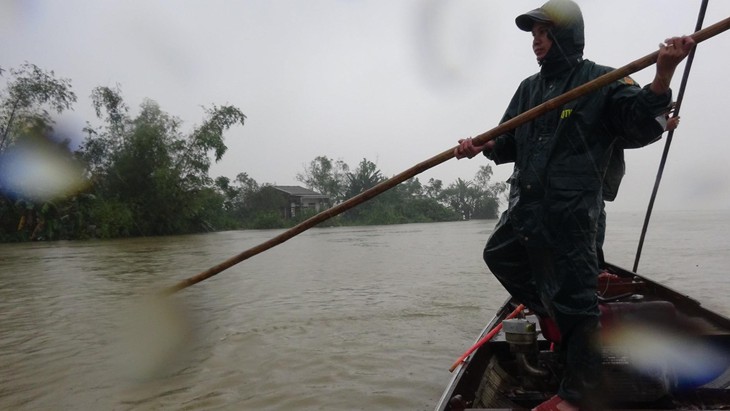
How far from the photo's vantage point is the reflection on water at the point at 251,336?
362cm

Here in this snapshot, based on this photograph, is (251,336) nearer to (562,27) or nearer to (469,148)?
(469,148)

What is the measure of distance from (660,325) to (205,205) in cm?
3442

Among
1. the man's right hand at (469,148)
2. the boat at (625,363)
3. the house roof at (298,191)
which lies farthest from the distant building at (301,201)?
the man's right hand at (469,148)

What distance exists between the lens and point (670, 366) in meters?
2.30

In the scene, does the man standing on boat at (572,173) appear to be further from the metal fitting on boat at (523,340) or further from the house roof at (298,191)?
the house roof at (298,191)

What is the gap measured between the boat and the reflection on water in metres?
0.91

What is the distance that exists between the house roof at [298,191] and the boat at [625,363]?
46552mm

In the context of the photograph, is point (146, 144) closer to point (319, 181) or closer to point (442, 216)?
point (319, 181)

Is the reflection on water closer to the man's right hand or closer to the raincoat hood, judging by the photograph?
the man's right hand

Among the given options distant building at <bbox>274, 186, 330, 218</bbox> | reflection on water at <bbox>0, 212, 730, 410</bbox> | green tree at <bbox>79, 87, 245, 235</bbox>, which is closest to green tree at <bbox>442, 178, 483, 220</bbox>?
distant building at <bbox>274, 186, 330, 218</bbox>

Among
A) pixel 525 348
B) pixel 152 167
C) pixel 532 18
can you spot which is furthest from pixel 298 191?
pixel 532 18

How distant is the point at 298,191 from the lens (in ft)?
170

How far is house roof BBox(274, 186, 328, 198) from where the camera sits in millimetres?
49328

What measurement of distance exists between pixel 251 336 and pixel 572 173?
4.28m
